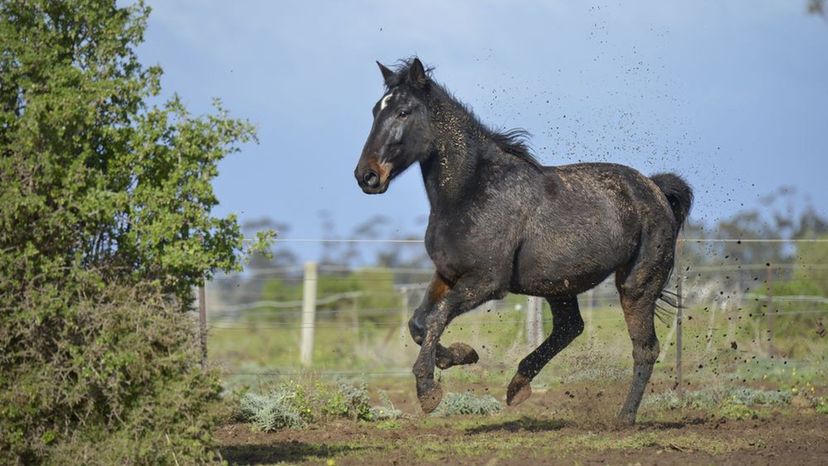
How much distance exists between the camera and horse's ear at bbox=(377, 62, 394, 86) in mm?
9031

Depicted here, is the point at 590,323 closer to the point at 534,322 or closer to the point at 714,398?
the point at 534,322

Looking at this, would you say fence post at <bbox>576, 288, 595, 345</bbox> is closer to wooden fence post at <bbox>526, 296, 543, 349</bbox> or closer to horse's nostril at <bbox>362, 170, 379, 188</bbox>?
wooden fence post at <bbox>526, 296, 543, 349</bbox>

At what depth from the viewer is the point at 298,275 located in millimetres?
28406

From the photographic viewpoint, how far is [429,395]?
8.31 m

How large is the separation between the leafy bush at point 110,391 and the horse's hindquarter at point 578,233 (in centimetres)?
372

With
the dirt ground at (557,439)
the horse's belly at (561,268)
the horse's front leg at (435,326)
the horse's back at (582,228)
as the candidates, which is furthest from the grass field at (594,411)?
the horse's back at (582,228)

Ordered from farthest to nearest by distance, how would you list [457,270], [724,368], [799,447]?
[724,368] < [457,270] < [799,447]

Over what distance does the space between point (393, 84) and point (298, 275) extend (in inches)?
780

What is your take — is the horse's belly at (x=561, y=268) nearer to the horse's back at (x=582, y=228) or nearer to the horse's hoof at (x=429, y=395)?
the horse's back at (x=582, y=228)

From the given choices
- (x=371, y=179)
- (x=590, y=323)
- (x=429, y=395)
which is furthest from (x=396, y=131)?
(x=590, y=323)

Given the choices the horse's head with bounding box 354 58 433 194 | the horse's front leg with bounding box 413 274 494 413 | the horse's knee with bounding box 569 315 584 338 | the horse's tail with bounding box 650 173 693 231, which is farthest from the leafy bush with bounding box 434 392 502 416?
the horse's head with bounding box 354 58 433 194

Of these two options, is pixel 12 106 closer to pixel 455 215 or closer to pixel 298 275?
pixel 455 215

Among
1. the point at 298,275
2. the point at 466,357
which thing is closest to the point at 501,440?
the point at 466,357

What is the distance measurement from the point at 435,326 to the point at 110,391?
3.21 meters
